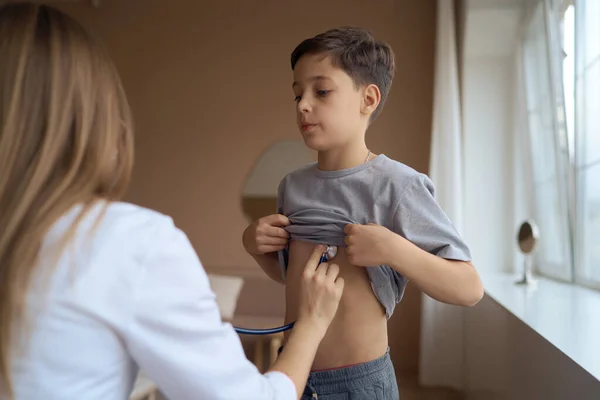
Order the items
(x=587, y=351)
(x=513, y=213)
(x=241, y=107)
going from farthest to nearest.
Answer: (x=241, y=107)
(x=513, y=213)
(x=587, y=351)

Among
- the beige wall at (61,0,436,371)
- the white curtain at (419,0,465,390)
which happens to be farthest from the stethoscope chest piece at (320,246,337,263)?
the beige wall at (61,0,436,371)

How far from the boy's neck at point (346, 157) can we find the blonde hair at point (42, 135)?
0.49m

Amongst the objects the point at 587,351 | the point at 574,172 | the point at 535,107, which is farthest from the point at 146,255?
the point at 535,107

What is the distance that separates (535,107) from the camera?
2.70 metres

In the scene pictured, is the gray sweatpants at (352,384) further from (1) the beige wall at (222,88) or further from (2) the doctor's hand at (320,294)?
(1) the beige wall at (222,88)

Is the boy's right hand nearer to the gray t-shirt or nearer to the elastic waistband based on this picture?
the gray t-shirt

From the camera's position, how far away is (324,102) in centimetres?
100

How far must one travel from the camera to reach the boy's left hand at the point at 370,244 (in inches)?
34.7

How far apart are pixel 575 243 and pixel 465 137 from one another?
0.88 metres

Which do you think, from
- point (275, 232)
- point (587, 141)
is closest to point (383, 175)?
point (275, 232)

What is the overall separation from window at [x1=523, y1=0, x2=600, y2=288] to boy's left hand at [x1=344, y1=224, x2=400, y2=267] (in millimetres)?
1472

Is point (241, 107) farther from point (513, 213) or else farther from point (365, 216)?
point (365, 216)

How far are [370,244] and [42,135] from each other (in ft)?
1.70

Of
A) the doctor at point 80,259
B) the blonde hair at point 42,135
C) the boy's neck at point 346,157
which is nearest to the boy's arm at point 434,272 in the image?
the boy's neck at point 346,157
